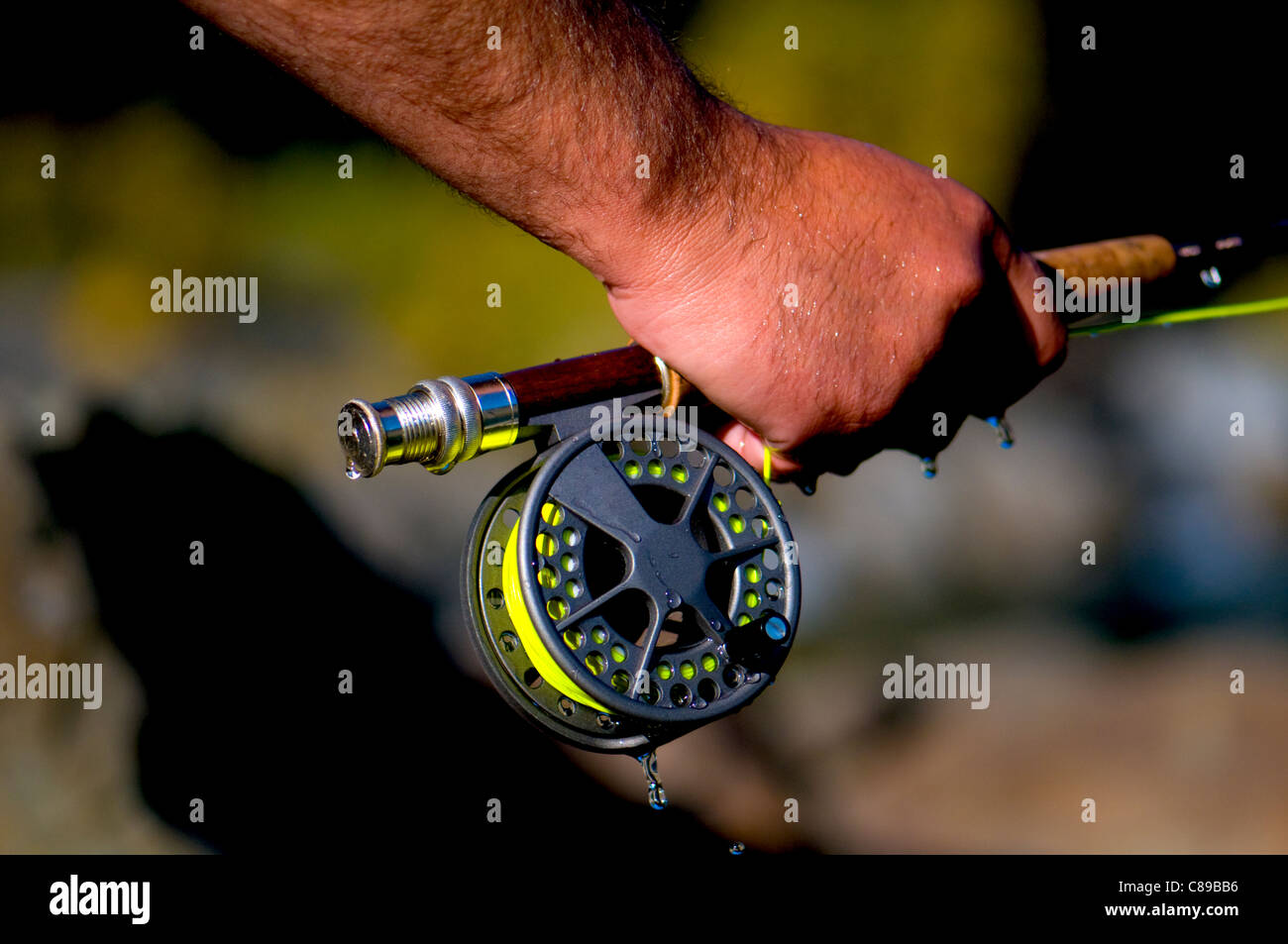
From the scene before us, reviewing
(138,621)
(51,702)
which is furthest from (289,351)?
(51,702)

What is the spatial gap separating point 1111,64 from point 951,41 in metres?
0.57

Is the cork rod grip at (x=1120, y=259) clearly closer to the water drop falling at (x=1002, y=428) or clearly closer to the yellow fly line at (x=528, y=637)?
the water drop falling at (x=1002, y=428)

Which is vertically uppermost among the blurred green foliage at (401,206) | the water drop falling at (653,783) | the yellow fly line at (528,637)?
the blurred green foliage at (401,206)

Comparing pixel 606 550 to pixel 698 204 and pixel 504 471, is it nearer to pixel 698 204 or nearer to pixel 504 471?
pixel 698 204

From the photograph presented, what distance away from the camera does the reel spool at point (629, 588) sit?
1.30 m

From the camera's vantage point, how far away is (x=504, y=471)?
4.06m

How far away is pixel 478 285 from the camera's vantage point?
4.11 metres

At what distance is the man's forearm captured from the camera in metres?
1.10

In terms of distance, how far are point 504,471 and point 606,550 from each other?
8.86 ft

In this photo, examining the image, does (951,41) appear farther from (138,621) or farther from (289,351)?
(138,621)

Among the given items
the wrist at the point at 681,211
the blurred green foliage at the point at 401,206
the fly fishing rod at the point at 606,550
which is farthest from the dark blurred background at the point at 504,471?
the wrist at the point at 681,211

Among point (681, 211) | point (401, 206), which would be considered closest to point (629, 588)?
point (681, 211)

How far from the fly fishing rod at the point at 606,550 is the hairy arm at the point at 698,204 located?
10cm

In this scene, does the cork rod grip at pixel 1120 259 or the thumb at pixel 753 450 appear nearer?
the thumb at pixel 753 450
